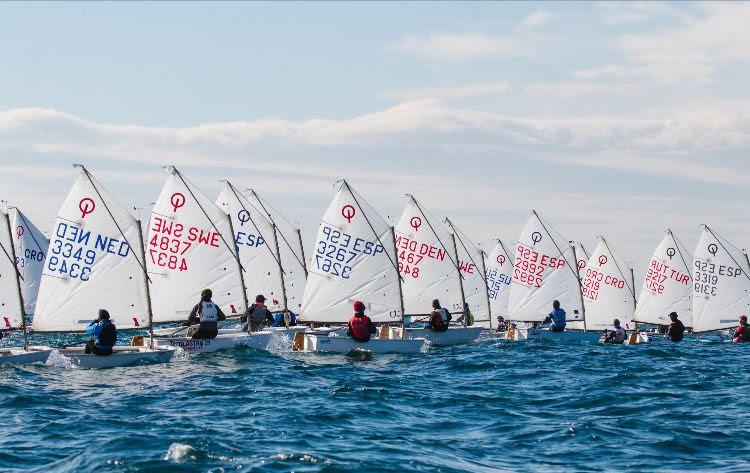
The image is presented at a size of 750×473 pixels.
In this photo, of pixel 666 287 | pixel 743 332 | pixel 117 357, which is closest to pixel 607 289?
pixel 666 287

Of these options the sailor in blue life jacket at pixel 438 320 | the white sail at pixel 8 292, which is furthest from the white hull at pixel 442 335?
the white sail at pixel 8 292

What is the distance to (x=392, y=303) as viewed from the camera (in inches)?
1661

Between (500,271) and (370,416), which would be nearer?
(370,416)

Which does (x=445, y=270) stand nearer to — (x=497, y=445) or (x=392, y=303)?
(x=392, y=303)

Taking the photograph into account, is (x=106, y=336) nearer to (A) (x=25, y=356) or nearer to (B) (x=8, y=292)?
(A) (x=25, y=356)

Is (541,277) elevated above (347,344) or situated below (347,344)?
above

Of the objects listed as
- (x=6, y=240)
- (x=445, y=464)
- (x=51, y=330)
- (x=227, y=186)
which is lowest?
(x=445, y=464)

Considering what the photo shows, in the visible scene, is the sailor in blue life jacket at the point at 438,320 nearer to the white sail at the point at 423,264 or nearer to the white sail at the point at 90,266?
the white sail at the point at 423,264

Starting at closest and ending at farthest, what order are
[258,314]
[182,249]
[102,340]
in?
[102,340]
[182,249]
[258,314]

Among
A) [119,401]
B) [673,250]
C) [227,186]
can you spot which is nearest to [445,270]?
[227,186]

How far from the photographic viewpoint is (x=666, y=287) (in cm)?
6081

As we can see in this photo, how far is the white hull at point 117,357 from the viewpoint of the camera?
3067 cm

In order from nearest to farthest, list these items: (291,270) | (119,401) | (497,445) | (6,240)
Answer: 1. (497,445)
2. (119,401)
3. (6,240)
4. (291,270)

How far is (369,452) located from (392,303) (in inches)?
957
